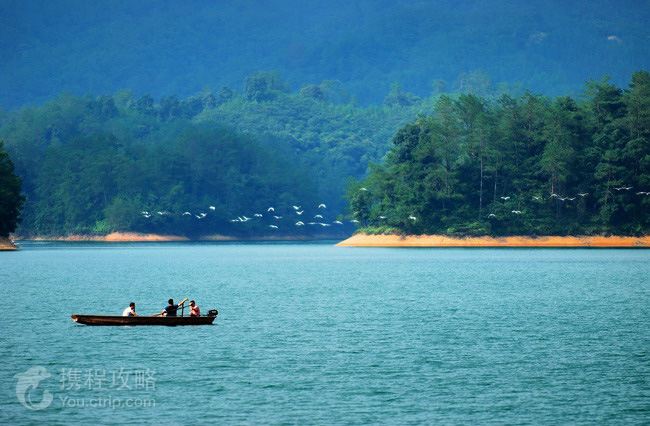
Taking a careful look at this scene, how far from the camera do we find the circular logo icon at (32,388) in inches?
1494

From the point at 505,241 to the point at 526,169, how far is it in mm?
11443

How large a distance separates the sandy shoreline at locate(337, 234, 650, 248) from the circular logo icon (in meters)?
133

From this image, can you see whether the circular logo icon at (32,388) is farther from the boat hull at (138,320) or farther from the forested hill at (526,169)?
the forested hill at (526,169)

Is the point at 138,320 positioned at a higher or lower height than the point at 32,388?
higher

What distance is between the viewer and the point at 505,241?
573 ft

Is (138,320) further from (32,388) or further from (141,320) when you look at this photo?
(32,388)

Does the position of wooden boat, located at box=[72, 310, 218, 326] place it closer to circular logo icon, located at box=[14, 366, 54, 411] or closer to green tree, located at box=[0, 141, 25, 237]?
circular logo icon, located at box=[14, 366, 54, 411]

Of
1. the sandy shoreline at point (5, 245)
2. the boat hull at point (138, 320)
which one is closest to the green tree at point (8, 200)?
the sandy shoreline at point (5, 245)

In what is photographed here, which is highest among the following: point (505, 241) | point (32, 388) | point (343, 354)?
point (505, 241)

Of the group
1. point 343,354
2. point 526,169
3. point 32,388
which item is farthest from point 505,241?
point 32,388

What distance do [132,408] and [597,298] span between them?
47.1m

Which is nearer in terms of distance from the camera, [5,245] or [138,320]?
[138,320]

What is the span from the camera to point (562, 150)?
16438 cm

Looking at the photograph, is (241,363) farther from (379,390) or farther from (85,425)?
(85,425)
